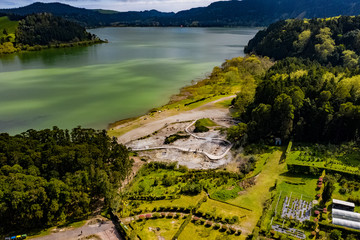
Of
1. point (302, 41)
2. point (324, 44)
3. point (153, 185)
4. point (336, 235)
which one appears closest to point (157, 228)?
Result: point (153, 185)

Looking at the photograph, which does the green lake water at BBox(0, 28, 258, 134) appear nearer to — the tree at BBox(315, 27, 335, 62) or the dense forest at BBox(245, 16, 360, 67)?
the dense forest at BBox(245, 16, 360, 67)

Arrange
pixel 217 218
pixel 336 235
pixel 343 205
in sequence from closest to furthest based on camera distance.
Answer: pixel 336 235 → pixel 217 218 → pixel 343 205

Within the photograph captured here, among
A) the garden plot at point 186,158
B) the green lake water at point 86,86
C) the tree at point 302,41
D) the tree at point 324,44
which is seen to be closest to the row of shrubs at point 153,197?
the garden plot at point 186,158

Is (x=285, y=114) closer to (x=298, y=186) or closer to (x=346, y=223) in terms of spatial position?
(x=298, y=186)

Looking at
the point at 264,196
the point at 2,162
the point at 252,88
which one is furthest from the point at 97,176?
the point at 252,88

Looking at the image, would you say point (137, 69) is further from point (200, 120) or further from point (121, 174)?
point (121, 174)

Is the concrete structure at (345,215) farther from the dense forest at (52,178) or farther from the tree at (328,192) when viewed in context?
the dense forest at (52,178)
